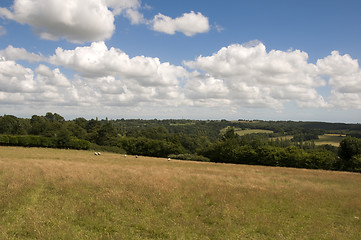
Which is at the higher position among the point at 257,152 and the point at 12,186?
the point at 12,186

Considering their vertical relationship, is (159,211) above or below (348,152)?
above

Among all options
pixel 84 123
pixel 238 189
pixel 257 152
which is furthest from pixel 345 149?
pixel 84 123

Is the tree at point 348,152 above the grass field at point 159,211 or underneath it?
underneath

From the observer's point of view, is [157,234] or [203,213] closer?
[157,234]

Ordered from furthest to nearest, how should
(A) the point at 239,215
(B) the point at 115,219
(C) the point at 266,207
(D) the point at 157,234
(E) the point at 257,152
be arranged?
(E) the point at 257,152, (C) the point at 266,207, (A) the point at 239,215, (B) the point at 115,219, (D) the point at 157,234

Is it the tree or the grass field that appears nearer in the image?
the grass field

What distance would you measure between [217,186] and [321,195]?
27.2 feet

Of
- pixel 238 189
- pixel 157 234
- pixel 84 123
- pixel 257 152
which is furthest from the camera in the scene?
pixel 84 123

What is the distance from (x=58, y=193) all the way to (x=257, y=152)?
57.8m

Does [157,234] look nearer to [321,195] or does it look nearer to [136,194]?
[136,194]

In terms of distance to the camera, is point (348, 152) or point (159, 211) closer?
point (159, 211)

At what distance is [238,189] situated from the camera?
1783cm

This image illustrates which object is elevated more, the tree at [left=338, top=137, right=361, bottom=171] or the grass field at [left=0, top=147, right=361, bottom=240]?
the grass field at [left=0, top=147, right=361, bottom=240]

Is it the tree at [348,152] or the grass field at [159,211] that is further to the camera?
the tree at [348,152]
